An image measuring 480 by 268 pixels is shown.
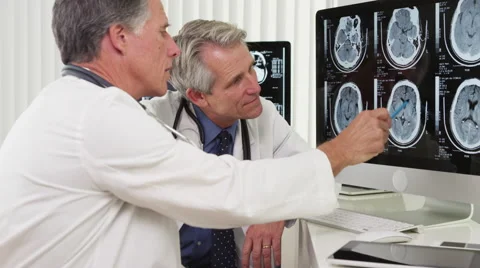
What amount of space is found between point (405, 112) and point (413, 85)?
7 cm

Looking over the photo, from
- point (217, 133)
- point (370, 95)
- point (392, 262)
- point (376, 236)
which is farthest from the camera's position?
point (217, 133)

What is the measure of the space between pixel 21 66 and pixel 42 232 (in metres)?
1.90

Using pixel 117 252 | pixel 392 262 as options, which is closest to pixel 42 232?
Answer: pixel 117 252

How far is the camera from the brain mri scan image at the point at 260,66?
6.64 ft

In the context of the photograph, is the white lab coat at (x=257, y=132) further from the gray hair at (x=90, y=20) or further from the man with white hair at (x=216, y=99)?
the gray hair at (x=90, y=20)

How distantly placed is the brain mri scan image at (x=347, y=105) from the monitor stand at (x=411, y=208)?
0.80ft

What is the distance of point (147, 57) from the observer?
46.1 inches

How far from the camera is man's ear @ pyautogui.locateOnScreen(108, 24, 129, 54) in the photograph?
3.71ft

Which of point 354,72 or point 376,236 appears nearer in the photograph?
point 376,236

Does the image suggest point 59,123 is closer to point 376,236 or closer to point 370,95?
point 376,236

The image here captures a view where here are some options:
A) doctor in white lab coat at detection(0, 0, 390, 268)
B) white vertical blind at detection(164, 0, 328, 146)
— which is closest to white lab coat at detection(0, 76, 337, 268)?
doctor in white lab coat at detection(0, 0, 390, 268)

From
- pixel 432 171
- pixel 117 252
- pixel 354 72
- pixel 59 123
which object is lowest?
pixel 117 252

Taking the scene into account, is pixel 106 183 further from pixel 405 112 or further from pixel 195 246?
pixel 405 112

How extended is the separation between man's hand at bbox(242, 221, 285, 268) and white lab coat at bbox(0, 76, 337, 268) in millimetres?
455
